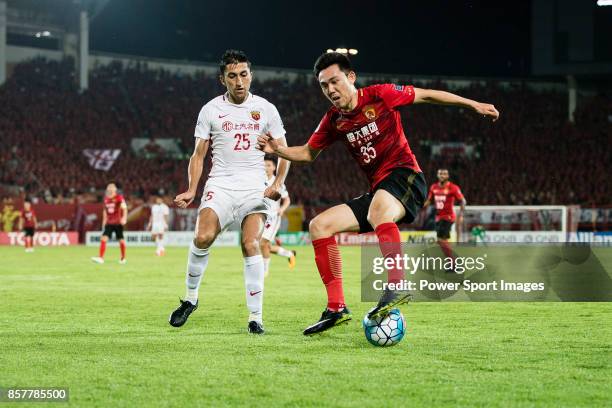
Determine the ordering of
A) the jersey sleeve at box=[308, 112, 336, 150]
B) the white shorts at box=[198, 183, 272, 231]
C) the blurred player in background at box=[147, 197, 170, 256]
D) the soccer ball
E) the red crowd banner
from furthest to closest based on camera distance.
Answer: the red crowd banner < the blurred player in background at box=[147, 197, 170, 256] < the white shorts at box=[198, 183, 272, 231] < the jersey sleeve at box=[308, 112, 336, 150] < the soccer ball

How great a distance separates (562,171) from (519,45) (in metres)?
13.0

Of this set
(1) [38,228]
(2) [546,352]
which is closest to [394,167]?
(2) [546,352]

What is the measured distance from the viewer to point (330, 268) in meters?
7.20

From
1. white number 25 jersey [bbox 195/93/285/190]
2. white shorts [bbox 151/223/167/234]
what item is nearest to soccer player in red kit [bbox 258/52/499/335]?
white number 25 jersey [bbox 195/93/285/190]

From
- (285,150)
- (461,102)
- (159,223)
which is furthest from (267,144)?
(159,223)

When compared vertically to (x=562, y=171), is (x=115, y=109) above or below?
above

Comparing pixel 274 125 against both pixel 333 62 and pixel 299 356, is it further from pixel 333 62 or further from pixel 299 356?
pixel 299 356

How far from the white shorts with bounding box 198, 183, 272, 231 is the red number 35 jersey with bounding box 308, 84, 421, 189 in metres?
1.20

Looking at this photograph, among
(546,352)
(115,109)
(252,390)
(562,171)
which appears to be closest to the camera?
(252,390)

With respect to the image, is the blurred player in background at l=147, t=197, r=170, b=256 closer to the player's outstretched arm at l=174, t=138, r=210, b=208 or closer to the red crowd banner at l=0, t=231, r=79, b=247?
the red crowd banner at l=0, t=231, r=79, b=247

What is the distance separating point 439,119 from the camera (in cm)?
4444

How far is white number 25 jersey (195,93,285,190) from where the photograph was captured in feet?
26.0

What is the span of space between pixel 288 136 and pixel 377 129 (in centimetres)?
3549

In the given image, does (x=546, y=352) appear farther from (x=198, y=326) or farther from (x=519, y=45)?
(x=519, y=45)
